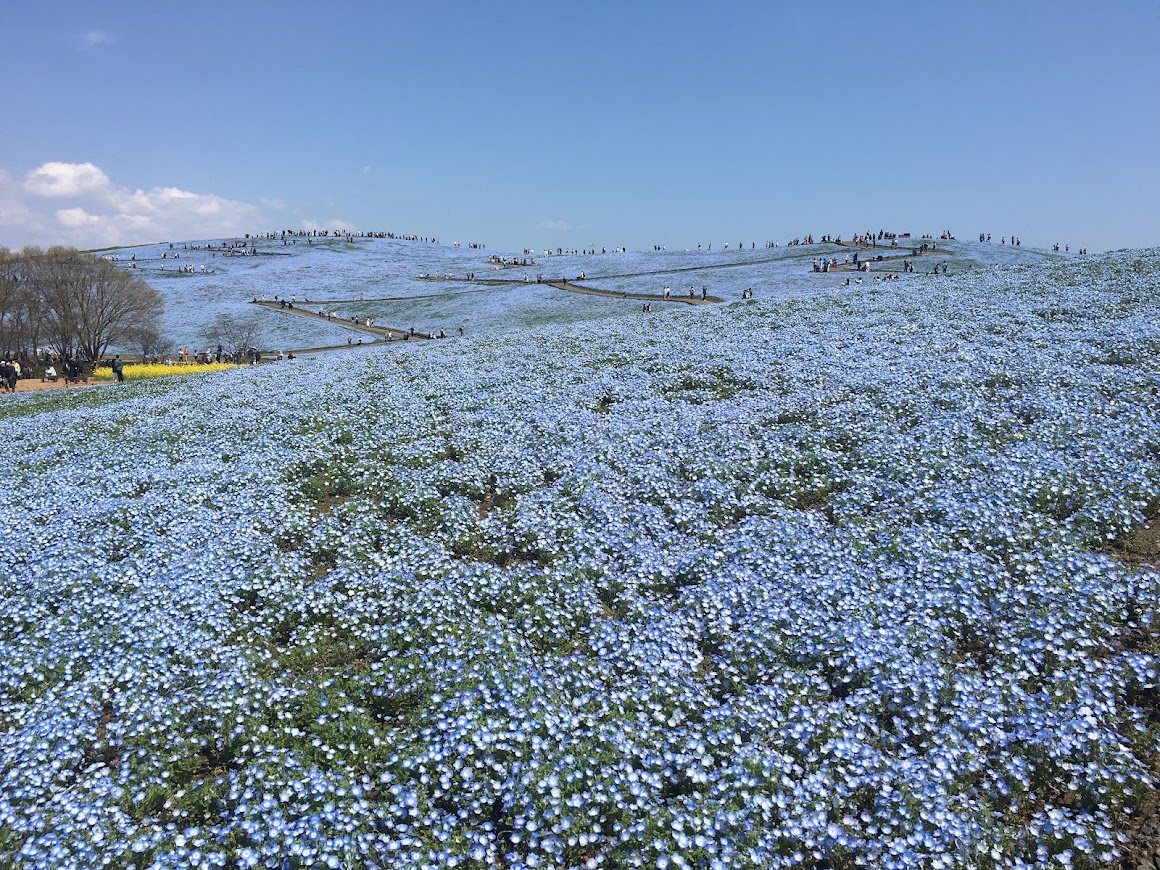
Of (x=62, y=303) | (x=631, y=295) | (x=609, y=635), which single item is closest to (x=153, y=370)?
(x=62, y=303)

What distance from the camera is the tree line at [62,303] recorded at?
47500 millimetres

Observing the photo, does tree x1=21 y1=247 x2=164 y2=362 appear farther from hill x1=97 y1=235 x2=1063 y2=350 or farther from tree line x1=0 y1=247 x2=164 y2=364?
hill x1=97 y1=235 x2=1063 y2=350

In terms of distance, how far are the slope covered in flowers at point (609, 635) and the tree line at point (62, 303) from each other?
125 ft

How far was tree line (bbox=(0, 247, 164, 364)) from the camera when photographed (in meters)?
47.5

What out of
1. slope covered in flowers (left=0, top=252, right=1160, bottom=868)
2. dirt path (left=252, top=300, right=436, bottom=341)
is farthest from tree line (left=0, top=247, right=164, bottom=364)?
slope covered in flowers (left=0, top=252, right=1160, bottom=868)

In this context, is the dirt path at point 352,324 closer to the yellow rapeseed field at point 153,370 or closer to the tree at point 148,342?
the tree at point 148,342

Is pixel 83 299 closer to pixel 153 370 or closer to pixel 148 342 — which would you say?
pixel 148 342

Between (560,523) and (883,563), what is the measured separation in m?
5.39

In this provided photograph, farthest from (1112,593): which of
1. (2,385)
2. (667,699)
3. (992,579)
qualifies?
(2,385)

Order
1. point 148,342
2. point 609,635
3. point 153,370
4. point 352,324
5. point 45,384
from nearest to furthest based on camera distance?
point 609,635
point 45,384
point 153,370
point 148,342
point 352,324

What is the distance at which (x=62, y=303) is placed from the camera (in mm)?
47875

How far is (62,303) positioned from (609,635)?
55419 millimetres

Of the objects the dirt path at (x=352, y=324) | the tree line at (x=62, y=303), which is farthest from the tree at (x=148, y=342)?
the dirt path at (x=352, y=324)

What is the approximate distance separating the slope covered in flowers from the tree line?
125 ft
